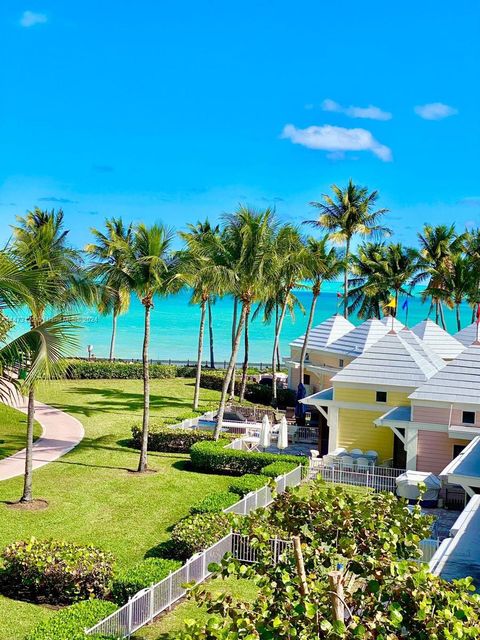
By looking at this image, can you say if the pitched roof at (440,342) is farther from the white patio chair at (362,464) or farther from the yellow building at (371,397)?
the white patio chair at (362,464)

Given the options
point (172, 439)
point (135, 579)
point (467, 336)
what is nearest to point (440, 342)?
point (467, 336)

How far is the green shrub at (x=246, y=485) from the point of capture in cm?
2248

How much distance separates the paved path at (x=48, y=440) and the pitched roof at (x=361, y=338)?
14.7 m

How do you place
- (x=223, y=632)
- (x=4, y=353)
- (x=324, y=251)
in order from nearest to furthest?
(x=223, y=632), (x=4, y=353), (x=324, y=251)

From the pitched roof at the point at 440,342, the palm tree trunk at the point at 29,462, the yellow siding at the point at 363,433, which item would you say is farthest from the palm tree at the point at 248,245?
the pitched roof at the point at 440,342

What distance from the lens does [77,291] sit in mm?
22344

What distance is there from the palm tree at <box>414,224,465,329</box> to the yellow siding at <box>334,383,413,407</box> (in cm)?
3033

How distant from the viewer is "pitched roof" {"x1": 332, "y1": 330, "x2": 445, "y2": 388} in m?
29.6

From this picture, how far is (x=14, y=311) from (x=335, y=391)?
685 inches

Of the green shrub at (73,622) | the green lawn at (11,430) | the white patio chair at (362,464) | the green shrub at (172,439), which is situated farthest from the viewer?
the green shrub at (172,439)

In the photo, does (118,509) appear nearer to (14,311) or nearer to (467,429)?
(14,311)

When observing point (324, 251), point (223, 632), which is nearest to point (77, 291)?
point (223, 632)

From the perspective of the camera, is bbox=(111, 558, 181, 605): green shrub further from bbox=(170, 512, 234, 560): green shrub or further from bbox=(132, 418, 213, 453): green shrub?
bbox=(132, 418, 213, 453): green shrub

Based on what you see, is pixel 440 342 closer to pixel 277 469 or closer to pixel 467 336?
pixel 467 336
